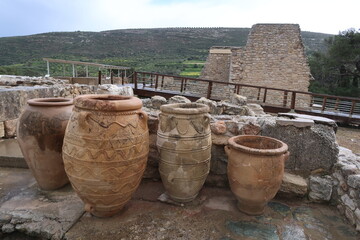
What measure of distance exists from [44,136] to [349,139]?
776 cm

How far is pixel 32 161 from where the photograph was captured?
83.0 inches

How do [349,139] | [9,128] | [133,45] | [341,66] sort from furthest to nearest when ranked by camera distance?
[133,45] → [341,66] → [349,139] → [9,128]

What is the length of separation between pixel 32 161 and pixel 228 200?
1.84 m

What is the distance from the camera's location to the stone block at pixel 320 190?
7.86 ft

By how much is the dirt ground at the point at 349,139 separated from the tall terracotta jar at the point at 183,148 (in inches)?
199

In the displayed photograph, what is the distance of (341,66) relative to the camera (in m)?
17.9

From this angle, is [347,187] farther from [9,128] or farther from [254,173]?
[9,128]

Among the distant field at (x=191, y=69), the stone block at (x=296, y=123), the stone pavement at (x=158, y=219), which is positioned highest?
the distant field at (x=191, y=69)

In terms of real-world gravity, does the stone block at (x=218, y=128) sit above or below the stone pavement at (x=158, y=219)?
above

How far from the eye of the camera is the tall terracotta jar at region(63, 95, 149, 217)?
166 cm

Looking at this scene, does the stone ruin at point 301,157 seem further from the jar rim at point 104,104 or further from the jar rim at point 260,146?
the jar rim at point 104,104

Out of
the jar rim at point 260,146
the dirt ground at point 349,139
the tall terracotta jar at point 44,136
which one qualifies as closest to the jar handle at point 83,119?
the tall terracotta jar at point 44,136

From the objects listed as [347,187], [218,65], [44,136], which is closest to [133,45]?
[218,65]

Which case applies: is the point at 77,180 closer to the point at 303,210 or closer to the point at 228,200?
the point at 228,200
